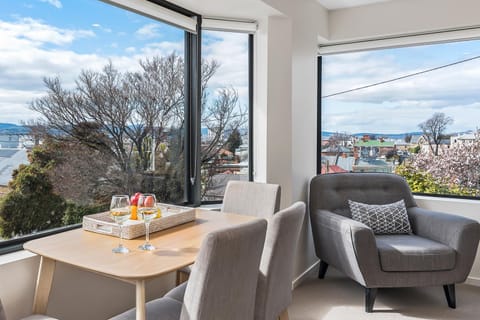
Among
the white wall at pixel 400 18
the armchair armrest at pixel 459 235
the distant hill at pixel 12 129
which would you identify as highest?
the white wall at pixel 400 18

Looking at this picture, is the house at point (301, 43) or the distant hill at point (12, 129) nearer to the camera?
the distant hill at point (12, 129)

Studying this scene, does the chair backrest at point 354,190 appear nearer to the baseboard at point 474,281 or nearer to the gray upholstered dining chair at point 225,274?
the baseboard at point 474,281

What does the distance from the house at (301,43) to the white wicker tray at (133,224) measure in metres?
0.58

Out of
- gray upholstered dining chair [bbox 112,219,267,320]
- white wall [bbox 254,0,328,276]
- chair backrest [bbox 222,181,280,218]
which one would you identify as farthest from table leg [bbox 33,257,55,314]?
white wall [bbox 254,0,328,276]

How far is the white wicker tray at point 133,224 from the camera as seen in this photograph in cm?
179

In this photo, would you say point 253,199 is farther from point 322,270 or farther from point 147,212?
point 322,270

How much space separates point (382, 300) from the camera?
9.38 feet

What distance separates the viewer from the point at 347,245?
2.70m

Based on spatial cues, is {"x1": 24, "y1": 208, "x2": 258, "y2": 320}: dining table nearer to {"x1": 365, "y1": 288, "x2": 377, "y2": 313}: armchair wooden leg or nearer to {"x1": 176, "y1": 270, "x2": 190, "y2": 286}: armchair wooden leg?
{"x1": 176, "y1": 270, "x2": 190, "y2": 286}: armchair wooden leg

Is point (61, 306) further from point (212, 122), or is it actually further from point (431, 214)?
point (431, 214)

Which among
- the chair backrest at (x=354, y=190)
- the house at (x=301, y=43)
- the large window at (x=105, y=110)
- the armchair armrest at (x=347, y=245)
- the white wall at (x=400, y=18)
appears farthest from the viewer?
the chair backrest at (x=354, y=190)

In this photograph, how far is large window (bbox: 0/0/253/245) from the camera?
6.35ft

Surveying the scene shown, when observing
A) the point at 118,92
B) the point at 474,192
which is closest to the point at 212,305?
the point at 118,92

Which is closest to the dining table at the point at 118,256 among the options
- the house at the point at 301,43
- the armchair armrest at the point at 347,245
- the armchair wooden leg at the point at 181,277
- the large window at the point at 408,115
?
the armchair wooden leg at the point at 181,277
